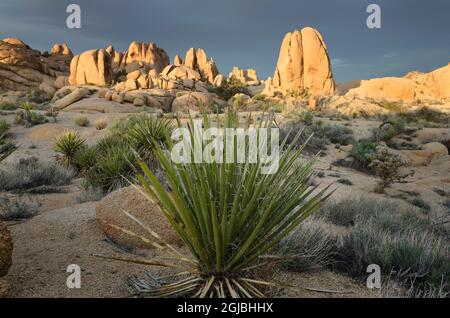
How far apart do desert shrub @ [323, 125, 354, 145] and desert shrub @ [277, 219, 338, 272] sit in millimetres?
13967

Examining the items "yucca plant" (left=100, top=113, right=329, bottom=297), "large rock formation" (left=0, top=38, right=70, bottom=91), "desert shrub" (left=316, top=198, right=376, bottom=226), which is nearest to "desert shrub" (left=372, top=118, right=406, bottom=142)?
"desert shrub" (left=316, top=198, right=376, bottom=226)

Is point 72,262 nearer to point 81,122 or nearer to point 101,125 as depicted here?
point 101,125

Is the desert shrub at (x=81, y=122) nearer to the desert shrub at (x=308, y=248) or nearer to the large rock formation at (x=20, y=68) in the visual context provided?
the desert shrub at (x=308, y=248)

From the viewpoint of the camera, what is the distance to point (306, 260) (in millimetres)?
3553

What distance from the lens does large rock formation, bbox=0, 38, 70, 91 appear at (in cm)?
4516

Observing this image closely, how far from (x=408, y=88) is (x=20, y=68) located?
168 feet

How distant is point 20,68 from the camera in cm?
4662

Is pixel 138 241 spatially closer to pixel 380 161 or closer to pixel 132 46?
pixel 380 161

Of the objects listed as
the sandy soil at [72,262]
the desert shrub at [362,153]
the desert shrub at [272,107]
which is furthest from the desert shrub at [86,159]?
the desert shrub at [362,153]

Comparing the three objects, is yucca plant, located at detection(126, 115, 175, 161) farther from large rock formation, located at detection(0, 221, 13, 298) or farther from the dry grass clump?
large rock formation, located at detection(0, 221, 13, 298)

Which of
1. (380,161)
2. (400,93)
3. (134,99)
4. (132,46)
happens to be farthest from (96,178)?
(132,46)

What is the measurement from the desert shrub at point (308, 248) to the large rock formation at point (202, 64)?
250ft

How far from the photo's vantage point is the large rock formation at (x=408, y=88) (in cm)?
4578

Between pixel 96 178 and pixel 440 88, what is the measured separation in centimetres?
5074
